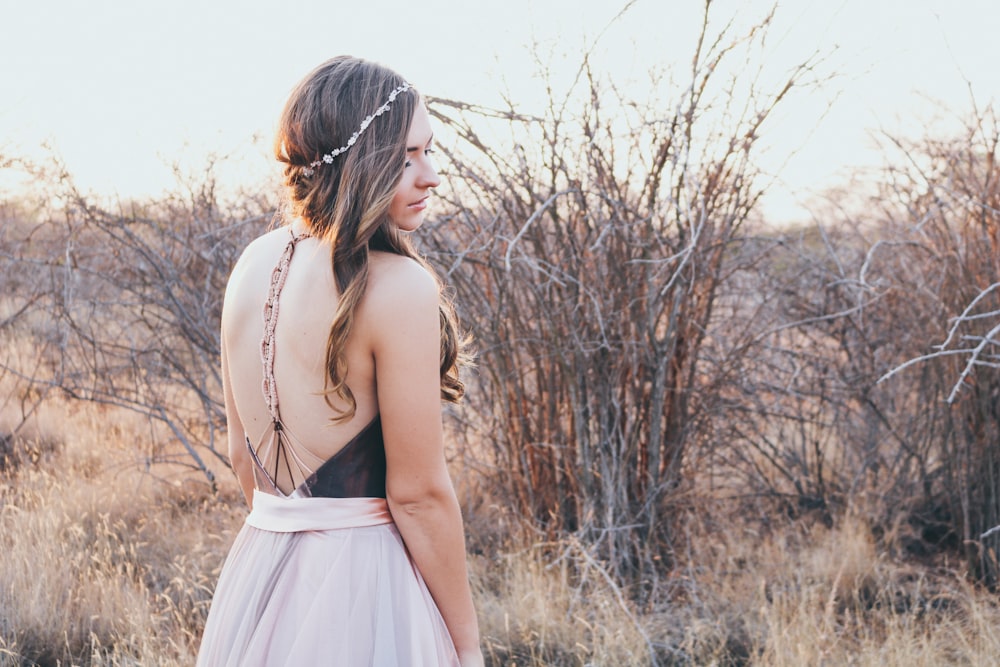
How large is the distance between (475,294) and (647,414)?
0.90m

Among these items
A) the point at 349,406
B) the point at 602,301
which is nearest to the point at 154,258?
the point at 602,301

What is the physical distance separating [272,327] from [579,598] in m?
2.26

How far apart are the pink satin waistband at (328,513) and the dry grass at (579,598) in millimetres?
1667

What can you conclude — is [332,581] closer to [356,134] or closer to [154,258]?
[356,134]

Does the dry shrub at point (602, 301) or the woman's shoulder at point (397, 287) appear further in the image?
the dry shrub at point (602, 301)

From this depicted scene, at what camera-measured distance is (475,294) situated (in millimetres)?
3900

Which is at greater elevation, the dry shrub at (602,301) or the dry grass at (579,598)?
the dry shrub at (602,301)

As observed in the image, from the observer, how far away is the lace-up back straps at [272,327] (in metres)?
1.52

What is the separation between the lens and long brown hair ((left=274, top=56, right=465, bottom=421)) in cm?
144

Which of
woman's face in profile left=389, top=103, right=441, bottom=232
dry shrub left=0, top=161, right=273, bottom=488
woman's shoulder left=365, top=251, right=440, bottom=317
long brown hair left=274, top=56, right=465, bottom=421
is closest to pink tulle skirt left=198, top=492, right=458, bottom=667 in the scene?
long brown hair left=274, top=56, right=465, bottom=421

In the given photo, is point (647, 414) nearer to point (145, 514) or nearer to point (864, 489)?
point (864, 489)

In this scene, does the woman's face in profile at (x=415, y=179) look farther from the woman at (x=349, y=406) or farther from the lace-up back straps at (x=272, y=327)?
the lace-up back straps at (x=272, y=327)

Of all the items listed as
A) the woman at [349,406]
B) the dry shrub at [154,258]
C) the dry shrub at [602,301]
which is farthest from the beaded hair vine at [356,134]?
the dry shrub at [154,258]

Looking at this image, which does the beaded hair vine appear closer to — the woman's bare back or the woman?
the woman
